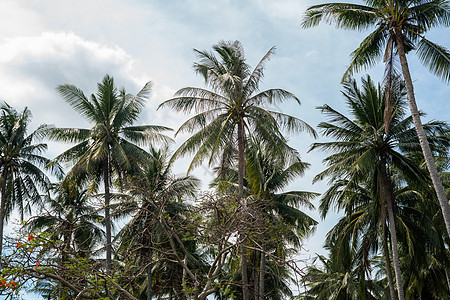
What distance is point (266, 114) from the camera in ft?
60.9

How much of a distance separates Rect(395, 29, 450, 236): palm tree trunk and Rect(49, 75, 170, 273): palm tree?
12.3 metres

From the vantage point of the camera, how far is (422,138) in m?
13.2

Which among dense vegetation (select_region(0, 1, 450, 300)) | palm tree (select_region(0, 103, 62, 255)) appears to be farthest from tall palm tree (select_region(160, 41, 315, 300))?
palm tree (select_region(0, 103, 62, 255))

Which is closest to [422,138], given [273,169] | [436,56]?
[436,56]

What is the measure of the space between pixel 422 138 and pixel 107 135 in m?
13.8

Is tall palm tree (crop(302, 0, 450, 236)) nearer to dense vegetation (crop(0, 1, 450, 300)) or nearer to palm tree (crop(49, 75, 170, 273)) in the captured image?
dense vegetation (crop(0, 1, 450, 300))

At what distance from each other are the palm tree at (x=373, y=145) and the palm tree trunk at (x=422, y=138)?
2302 millimetres

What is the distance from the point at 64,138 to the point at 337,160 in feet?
42.3

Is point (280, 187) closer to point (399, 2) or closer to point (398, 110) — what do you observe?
point (398, 110)

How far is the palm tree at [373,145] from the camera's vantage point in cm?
1700

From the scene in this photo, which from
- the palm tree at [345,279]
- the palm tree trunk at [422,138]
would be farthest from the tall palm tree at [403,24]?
the palm tree at [345,279]

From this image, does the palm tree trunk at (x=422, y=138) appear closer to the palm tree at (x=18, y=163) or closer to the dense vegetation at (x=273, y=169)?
the dense vegetation at (x=273, y=169)

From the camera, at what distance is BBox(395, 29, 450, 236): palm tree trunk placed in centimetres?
1243

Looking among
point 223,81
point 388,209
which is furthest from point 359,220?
point 223,81
